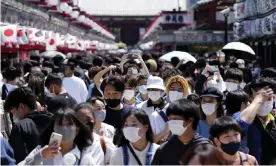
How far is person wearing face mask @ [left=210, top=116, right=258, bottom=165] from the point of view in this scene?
553 cm

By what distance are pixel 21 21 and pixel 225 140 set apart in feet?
95.6

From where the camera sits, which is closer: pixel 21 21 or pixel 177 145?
pixel 177 145

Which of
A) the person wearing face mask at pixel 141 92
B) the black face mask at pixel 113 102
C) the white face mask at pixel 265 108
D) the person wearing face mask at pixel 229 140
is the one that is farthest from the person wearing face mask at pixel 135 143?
the person wearing face mask at pixel 141 92

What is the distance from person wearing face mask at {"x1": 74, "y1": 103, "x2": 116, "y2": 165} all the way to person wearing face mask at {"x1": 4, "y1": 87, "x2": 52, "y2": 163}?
1.80 feet

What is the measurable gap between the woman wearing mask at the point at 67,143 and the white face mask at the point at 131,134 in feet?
1.00

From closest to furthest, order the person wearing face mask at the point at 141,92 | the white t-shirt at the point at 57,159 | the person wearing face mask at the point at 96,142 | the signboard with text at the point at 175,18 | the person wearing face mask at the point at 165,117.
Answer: the white t-shirt at the point at 57,159, the person wearing face mask at the point at 96,142, the person wearing face mask at the point at 165,117, the person wearing face mask at the point at 141,92, the signboard with text at the point at 175,18

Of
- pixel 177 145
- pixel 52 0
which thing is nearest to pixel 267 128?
pixel 177 145

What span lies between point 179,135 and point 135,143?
0.41 meters

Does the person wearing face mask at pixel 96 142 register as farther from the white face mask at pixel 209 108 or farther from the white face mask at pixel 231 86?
the white face mask at pixel 231 86

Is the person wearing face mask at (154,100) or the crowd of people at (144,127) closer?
the crowd of people at (144,127)

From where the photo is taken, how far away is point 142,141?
19.8 feet

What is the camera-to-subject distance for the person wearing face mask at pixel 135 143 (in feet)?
19.4

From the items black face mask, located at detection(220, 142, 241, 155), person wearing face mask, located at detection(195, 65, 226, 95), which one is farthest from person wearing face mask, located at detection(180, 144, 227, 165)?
person wearing face mask, located at detection(195, 65, 226, 95)

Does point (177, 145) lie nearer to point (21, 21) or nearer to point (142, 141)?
point (142, 141)
